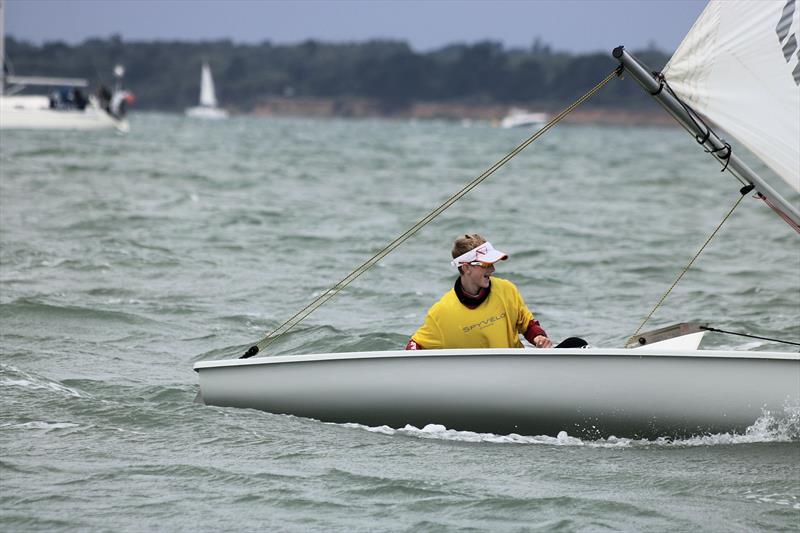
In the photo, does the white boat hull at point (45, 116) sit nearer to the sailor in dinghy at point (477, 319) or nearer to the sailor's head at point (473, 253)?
the sailor in dinghy at point (477, 319)

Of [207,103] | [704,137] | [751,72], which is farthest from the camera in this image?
[207,103]

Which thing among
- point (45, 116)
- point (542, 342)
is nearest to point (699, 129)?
point (542, 342)

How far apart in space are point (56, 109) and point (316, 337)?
117 feet

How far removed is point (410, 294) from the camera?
37.8 ft

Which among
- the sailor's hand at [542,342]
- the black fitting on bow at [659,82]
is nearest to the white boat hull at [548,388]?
the sailor's hand at [542,342]

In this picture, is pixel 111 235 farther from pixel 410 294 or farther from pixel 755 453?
pixel 755 453

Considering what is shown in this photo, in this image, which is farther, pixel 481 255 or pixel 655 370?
pixel 481 255

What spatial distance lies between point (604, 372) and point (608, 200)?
1771 centimetres

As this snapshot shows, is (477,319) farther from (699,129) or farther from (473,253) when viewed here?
(699,129)

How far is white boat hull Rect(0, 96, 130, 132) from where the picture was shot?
41.2m

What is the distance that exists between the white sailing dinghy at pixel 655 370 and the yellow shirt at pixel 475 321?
0.92ft

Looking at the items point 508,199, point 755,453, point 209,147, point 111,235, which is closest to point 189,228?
point 111,235

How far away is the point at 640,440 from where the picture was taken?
6.25 meters

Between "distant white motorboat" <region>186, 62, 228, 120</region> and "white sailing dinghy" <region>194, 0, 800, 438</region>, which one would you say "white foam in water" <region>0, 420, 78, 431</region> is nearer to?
"white sailing dinghy" <region>194, 0, 800, 438</region>
